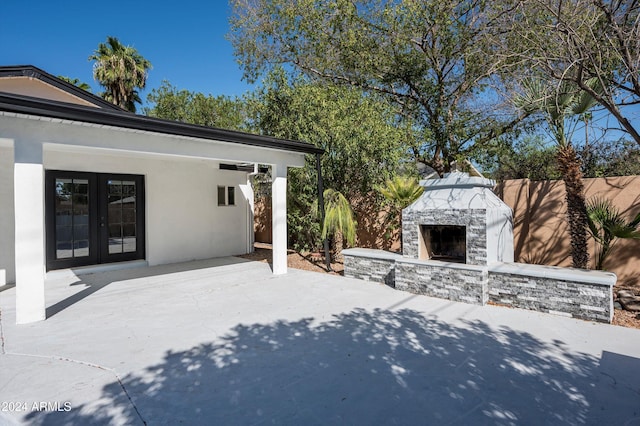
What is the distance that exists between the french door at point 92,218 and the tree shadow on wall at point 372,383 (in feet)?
22.6

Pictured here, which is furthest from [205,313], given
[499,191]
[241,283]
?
[499,191]

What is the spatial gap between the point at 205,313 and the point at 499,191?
291 inches

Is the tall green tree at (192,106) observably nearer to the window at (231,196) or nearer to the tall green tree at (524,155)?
the window at (231,196)

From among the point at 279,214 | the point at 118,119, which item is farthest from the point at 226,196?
the point at 118,119

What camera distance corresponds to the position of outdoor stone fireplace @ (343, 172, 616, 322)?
17.3 ft

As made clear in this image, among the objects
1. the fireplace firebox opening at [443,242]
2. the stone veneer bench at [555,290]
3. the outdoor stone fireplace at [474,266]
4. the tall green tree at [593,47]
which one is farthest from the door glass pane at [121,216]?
the tall green tree at [593,47]

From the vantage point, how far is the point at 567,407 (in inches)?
121

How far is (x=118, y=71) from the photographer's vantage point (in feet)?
58.2

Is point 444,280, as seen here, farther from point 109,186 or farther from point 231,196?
point 109,186

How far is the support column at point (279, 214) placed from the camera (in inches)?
334

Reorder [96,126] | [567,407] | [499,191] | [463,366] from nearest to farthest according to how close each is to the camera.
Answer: [567,407], [463,366], [96,126], [499,191]

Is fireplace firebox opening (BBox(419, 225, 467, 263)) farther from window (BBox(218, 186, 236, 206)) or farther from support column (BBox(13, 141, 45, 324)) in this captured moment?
window (BBox(218, 186, 236, 206))

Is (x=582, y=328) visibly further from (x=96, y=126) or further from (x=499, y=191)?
(x=96, y=126)

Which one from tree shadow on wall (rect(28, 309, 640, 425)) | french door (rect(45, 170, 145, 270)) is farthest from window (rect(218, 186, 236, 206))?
tree shadow on wall (rect(28, 309, 640, 425))
